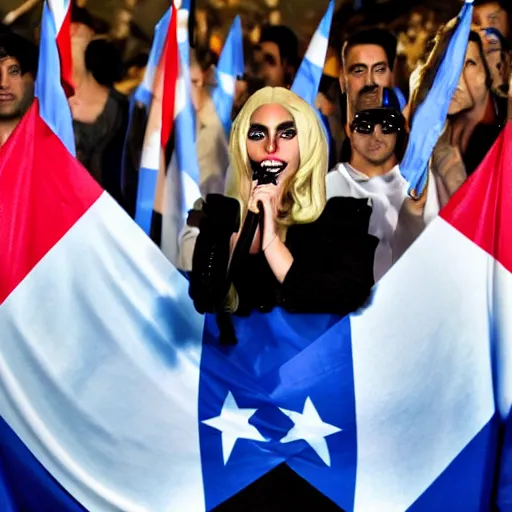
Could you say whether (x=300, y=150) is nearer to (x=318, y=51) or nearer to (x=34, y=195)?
(x=318, y=51)

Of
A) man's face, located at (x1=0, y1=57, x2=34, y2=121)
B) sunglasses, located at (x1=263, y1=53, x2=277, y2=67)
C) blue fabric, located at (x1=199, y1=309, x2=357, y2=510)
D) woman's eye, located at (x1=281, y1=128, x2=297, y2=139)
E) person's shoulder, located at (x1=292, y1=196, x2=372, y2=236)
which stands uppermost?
sunglasses, located at (x1=263, y1=53, x2=277, y2=67)

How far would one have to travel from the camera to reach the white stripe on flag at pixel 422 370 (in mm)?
1827

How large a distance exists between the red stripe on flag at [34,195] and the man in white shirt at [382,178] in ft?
2.27

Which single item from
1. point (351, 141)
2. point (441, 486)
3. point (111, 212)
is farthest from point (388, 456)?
point (111, 212)

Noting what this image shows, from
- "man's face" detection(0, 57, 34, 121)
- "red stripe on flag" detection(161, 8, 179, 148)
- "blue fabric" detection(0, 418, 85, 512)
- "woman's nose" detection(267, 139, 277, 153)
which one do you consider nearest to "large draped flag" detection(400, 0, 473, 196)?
"woman's nose" detection(267, 139, 277, 153)

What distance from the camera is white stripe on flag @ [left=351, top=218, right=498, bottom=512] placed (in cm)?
183

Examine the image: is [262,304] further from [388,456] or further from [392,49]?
[392,49]

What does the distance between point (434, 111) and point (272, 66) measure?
45 centimetres

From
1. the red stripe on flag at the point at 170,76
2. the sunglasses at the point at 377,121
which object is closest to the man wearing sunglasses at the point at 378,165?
the sunglasses at the point at 377,121

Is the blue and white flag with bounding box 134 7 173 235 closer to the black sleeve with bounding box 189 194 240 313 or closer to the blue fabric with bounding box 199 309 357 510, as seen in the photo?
the black sleeve with bounding box 189 194 240 313

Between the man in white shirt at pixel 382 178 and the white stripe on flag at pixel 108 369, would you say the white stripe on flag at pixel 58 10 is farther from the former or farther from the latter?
the man in white shirt at pixel 382 178

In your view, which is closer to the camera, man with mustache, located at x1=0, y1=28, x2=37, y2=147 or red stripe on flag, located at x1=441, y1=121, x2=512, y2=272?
red stripe on flag, located at x1=441, y1=121, x2=512, y2=272

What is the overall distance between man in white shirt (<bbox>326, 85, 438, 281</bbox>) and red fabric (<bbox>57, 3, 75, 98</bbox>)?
75 cm

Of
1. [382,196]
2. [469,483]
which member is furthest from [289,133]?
[469,483]
